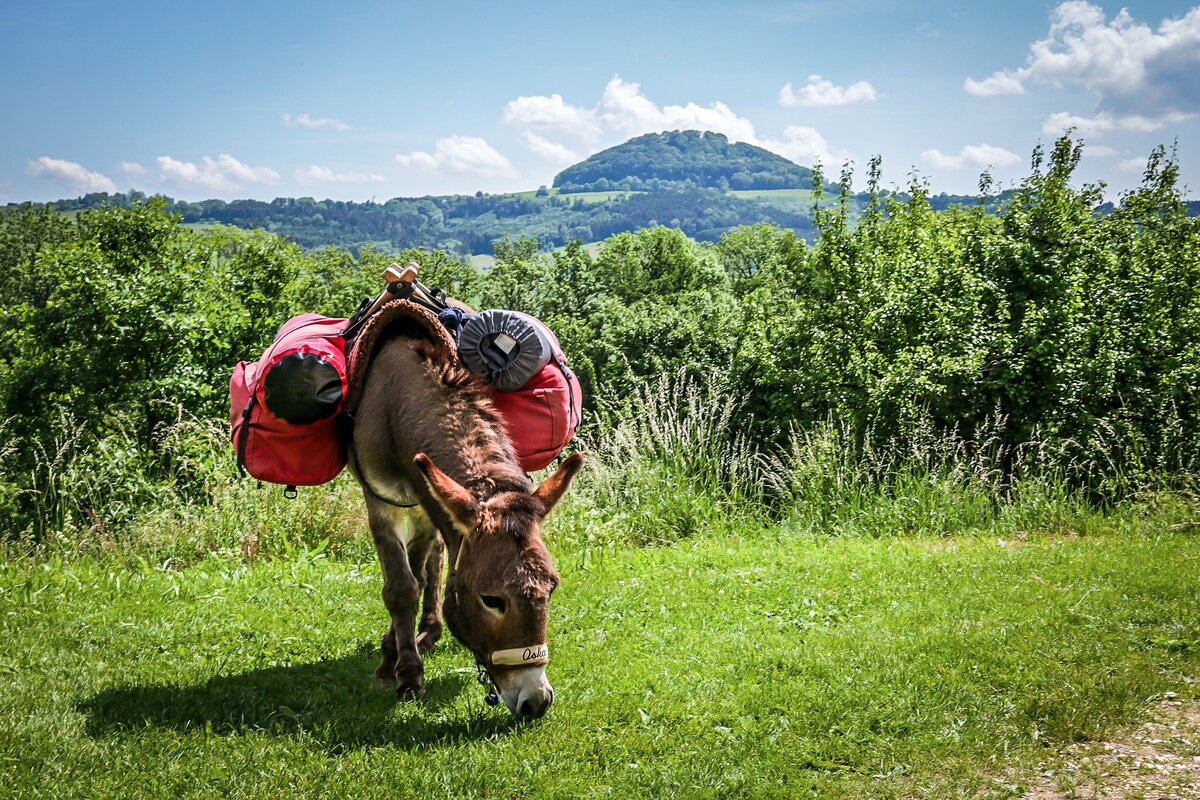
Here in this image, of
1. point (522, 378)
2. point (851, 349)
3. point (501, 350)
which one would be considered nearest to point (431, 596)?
point (522, 378)

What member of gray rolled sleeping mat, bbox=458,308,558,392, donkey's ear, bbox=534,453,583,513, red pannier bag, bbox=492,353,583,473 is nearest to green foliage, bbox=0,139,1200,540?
red pannier bag, bbox=492,353,583,473

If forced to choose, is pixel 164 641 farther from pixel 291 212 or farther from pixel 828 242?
pixel 291 212

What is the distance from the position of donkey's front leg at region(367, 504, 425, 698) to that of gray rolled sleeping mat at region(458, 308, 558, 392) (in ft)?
3.01

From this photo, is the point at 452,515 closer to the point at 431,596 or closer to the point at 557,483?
the point at 557,483

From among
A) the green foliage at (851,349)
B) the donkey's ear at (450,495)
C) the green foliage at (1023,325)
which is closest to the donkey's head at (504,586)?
the donkey's ear at (450,495)

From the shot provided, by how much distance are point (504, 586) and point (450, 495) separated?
434mm

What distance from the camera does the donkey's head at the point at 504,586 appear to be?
3285 millimetres

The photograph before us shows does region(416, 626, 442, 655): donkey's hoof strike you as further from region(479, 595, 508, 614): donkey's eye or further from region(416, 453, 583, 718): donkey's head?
region(479, 595, 508, 614): donkey's eye

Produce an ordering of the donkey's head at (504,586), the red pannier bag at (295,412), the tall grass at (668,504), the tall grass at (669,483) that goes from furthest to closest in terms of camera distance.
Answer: the tall grass at (669,483)
the tall grass at (668,504)
the red pannier bag at (295,412)
the donkey's head at (504,586)

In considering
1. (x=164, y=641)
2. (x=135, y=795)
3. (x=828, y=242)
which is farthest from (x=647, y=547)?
(x=828, y=242)

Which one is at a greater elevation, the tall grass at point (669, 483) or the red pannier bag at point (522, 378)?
the red pannier bag at point (522, 378)

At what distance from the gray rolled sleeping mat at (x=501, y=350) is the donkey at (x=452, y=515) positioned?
0.11m

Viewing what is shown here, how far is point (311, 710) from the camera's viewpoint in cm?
414

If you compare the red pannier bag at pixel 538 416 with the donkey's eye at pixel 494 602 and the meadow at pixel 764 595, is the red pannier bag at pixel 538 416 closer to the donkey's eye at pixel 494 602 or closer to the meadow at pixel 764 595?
the donkey's eye at pixel 494 602
